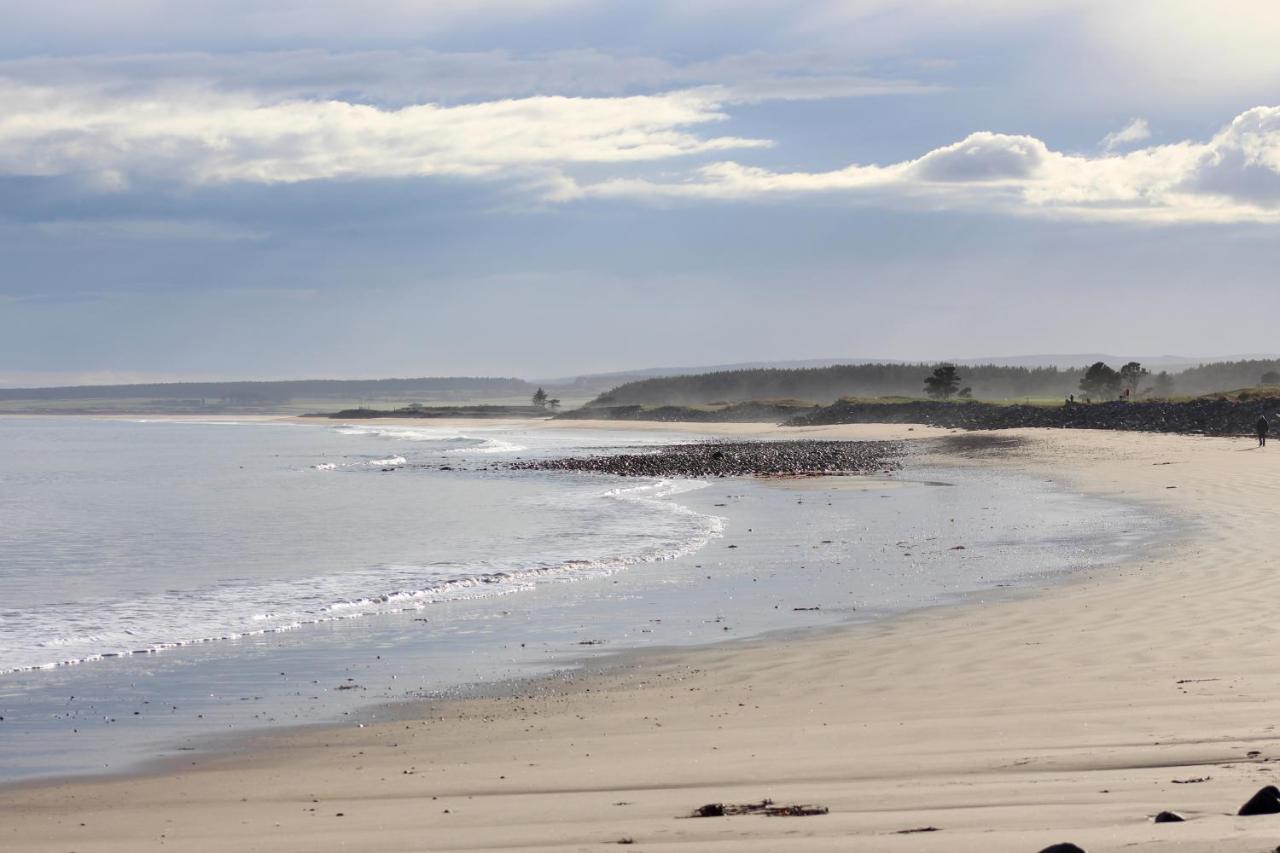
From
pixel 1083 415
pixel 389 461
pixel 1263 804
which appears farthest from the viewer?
pixel 1083 415

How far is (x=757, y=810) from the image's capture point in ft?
22.0

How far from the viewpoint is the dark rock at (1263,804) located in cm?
562

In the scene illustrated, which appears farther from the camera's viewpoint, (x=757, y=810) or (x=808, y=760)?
(x=808, y=760)

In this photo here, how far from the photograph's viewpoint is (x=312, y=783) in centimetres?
822

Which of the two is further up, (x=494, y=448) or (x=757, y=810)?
(x=757, y=810)

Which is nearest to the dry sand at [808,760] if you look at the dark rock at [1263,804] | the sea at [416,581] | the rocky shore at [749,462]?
the dark rock at [1263,804]

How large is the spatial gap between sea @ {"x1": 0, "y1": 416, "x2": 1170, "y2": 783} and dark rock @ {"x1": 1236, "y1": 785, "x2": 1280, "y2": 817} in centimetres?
694

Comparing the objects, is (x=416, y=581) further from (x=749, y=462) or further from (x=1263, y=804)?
(x=749, y=462)

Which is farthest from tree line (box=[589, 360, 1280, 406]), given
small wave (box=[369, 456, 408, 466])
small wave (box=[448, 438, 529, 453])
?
small wave (box=[369, 456, 408, 466])

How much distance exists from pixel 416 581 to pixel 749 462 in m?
34.6

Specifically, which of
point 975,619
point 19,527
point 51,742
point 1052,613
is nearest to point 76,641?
point 51,742

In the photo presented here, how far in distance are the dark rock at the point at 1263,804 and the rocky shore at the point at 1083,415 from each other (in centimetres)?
5653

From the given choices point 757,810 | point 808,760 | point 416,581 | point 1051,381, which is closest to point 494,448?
point 416,581

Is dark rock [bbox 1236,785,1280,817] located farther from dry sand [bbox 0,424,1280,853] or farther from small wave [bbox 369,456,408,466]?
small wave [bbox 369,456,408,466]
